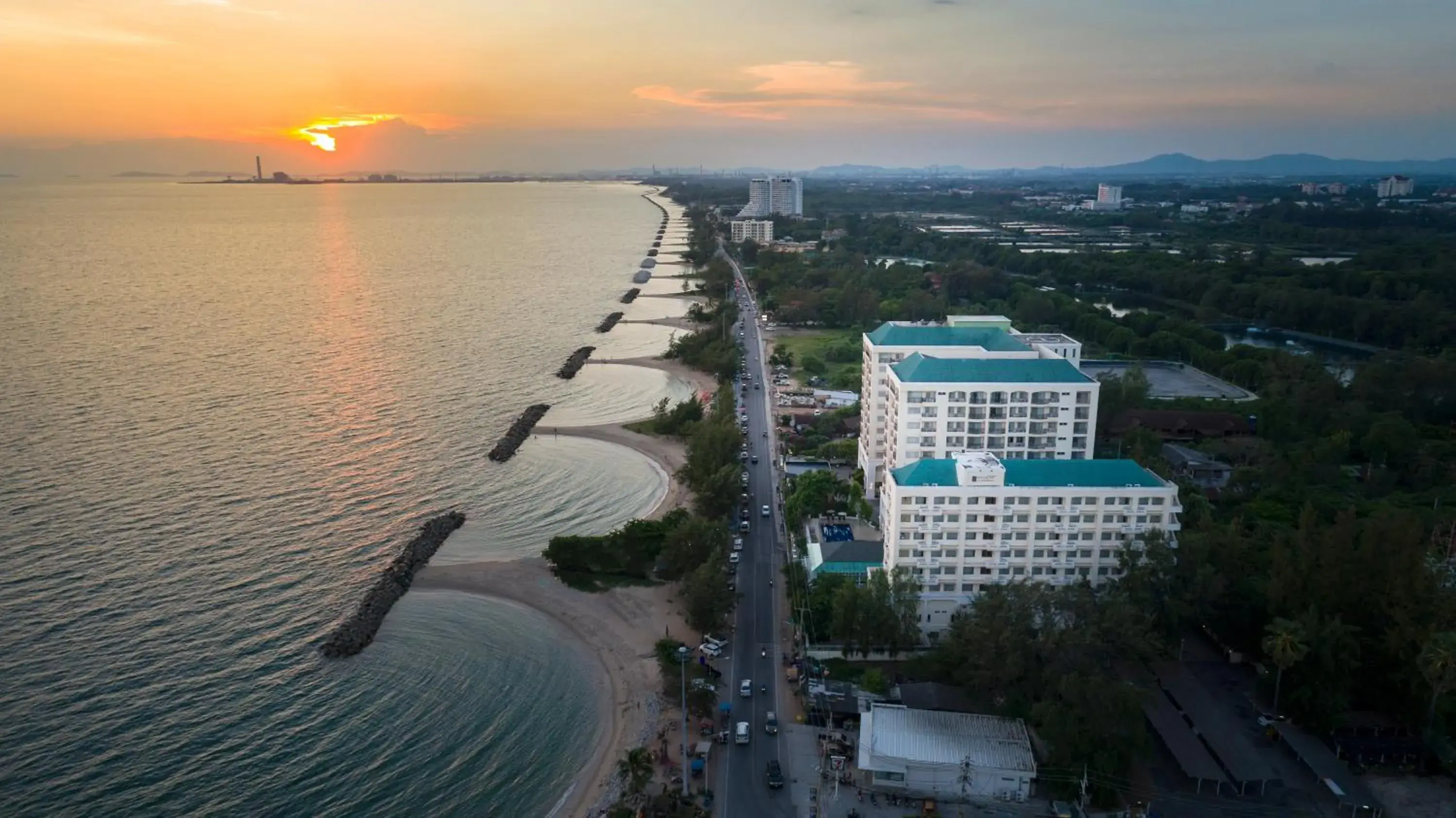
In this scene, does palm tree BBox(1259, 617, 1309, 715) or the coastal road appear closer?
the coastal road

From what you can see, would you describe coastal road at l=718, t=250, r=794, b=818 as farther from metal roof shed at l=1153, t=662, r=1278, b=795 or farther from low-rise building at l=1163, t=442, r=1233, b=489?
low-rise building at l=1163, t=442, r=1233, b=489

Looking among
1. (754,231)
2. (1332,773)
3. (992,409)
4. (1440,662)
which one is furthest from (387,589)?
(754,231)

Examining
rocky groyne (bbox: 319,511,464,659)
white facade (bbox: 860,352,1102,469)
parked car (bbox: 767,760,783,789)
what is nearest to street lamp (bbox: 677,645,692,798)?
parked car (bbox: 767,760,783,789)

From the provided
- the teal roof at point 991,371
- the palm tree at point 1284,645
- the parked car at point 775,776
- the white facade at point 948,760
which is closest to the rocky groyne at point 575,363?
the teal roof at point 991,371

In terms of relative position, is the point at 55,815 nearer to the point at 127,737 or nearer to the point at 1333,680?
the point at 127,737

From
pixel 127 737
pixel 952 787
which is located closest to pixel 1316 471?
pixel 952 787
